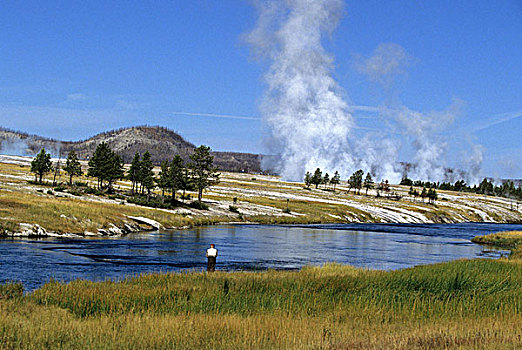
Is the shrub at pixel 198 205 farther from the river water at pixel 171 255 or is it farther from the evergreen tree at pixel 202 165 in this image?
the river water at pixel 171 255

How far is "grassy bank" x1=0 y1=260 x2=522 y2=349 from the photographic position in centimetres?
1227

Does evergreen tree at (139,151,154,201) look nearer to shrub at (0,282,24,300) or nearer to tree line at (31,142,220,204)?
tree line at (31,142,220,204)

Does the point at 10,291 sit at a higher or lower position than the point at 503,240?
lower

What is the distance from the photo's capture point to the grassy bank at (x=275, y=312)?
40.3ft

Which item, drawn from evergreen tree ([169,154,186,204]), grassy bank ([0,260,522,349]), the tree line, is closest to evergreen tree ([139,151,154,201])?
the tree line

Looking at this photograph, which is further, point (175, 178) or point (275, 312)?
point (175, 178)

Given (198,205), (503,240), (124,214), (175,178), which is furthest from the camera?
(175,178)

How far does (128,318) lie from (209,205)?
82954mm

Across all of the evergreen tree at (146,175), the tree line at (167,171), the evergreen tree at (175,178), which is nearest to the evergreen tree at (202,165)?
the tree line at (167,171)

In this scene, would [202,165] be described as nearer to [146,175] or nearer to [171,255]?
[146,175]

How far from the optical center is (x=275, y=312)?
54.0ft

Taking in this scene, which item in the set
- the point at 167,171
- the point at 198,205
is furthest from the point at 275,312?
the point at 167,171

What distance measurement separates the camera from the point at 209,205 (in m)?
96.9

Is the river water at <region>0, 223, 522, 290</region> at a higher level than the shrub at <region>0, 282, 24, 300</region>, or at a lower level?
lower
